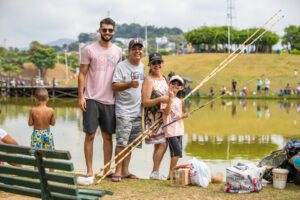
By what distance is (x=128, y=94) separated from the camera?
24.1 ft

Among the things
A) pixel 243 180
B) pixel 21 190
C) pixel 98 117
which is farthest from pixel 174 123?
pixel 21 190

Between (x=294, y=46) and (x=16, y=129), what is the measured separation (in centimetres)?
8031

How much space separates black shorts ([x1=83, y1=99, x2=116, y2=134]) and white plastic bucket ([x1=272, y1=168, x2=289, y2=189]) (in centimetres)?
217

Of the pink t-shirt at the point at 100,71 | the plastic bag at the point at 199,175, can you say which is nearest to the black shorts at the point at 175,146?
the plastic bag at the point at 199,175

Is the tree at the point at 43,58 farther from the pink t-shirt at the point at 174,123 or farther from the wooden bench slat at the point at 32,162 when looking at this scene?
the wooden bench slat at the point at 32,162

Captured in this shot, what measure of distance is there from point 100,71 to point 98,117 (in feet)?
1.98

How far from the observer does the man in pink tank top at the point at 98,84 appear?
7250 mm

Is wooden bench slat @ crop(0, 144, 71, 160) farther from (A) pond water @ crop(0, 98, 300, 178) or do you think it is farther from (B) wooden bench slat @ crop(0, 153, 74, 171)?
(A) pond water @ crop(0, 98, 300, 178)

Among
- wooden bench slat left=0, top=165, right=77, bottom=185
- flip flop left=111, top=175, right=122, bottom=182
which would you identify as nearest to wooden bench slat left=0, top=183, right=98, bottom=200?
Answer: wooden bench slat left=0, top=165, right=77, bottom=185

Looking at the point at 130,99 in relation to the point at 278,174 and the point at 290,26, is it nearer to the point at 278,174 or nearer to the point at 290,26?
the point at 278,174

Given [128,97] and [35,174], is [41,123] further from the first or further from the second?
[35,174]

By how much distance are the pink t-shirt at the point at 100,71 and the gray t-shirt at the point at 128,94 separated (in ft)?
0.37

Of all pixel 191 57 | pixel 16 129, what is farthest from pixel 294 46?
pixel 16 129

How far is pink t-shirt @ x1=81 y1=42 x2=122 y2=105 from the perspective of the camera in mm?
7273
